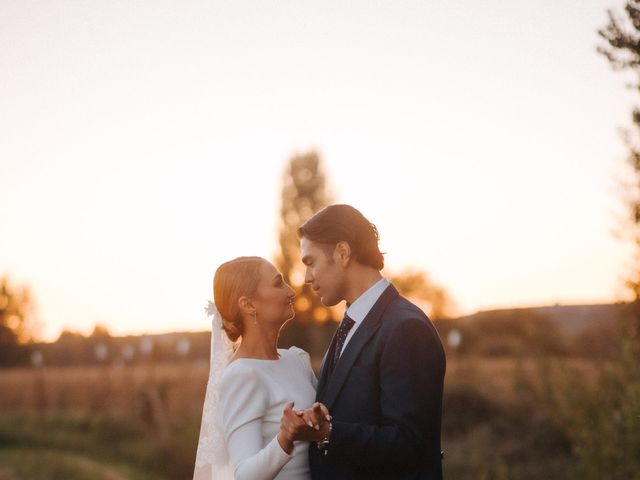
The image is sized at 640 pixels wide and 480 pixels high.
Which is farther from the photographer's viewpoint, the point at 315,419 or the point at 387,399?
the point at 387,399

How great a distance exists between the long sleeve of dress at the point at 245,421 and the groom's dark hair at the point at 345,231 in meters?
0.69

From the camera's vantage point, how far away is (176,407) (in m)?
20.1

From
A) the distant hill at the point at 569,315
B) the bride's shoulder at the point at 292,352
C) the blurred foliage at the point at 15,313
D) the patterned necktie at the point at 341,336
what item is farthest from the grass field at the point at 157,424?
the blurred foliage at the point at 15,313

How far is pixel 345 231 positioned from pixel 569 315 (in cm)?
2884

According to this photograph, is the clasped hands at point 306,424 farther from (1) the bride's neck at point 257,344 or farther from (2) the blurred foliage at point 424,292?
(2) the blurred foliage at point 424,292

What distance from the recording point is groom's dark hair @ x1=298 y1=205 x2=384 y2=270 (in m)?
3.75

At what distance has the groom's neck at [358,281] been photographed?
3797 millimetres

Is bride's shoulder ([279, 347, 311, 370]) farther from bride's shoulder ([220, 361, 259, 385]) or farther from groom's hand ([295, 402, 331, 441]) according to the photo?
groom's hand ([295, 402, 331, 441])

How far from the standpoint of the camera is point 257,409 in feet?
12.4

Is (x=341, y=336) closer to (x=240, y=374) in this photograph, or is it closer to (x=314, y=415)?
(x=240, y=374)

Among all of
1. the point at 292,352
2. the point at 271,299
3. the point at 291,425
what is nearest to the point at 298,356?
the point at 292,352

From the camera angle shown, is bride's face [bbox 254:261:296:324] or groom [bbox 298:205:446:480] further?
bride's face [bbox 254:261:296:324]

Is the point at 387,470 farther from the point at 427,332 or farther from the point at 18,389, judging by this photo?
the point at 18,389

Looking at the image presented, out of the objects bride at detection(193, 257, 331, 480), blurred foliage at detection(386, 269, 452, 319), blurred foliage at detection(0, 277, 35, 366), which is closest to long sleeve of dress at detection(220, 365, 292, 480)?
bride at detection(193, 257, 331, 480)
